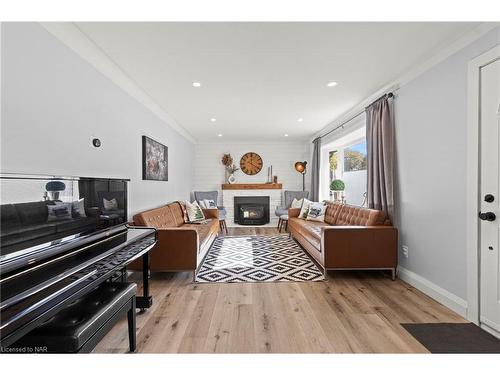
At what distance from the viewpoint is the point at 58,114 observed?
1.84m

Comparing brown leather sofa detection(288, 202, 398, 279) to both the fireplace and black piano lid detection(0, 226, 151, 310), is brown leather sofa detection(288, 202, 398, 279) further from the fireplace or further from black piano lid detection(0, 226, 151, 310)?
the fireplace

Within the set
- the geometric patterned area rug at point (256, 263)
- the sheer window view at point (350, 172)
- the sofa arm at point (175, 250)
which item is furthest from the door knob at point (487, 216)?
the sofa arm at point (175, 250)

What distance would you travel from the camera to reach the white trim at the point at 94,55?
1.85 m

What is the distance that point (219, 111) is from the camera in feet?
13.5

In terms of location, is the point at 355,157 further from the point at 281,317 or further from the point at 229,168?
the point at 281,317

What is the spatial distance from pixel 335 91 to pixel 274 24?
5.63 feet

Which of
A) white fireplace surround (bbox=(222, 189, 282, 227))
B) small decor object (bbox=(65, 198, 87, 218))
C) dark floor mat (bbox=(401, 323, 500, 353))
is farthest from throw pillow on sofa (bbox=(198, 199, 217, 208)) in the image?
dark floor mat (bbox=(401, 323, 500, 353))

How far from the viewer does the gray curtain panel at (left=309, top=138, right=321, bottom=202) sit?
6.01 m

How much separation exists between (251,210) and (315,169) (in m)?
2.05

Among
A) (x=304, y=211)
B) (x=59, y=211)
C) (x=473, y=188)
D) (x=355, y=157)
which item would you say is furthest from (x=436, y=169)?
(x=59, y=211)

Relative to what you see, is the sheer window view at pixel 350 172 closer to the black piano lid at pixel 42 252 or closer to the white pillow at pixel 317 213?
the white pillow at pixel 317 213

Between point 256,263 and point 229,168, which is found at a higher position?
point 229,168

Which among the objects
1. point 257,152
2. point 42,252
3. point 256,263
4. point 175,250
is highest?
point 257,152
